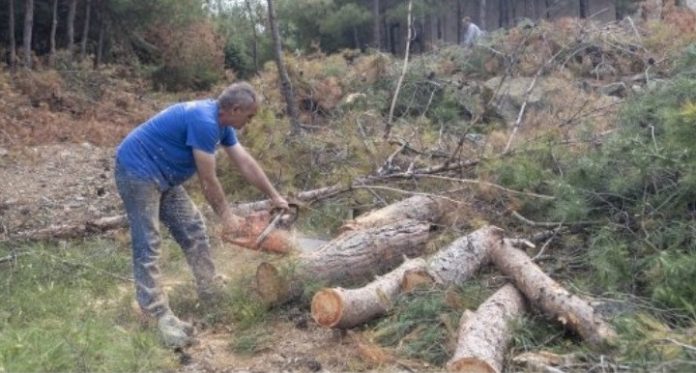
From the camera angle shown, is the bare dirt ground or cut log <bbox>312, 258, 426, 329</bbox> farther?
cut log <bbox>312, 258, 426, 329</bbox>

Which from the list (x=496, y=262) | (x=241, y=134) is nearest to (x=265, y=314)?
(x=496, y=262)

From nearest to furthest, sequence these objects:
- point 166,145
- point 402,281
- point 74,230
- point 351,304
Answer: point 351,304 → point 166,145 → point 402,281 → point 74,230

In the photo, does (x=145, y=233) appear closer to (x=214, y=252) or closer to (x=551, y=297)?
(x=214, y=252)

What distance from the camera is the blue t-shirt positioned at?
16.4 feet

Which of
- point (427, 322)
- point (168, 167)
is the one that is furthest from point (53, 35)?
point (427, 322)

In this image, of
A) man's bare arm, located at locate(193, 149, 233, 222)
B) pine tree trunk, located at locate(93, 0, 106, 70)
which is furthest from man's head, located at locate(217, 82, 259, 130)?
pine tree trunk, located at locate(93, 0, 106, 70)

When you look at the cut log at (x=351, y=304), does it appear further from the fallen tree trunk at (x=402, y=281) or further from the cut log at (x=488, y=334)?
the cut log at (x=488, y=334)

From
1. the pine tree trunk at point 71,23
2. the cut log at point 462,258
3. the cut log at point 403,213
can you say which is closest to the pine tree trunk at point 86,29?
the pine tree trunk at point 71,23

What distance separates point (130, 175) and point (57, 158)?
21.7 feet

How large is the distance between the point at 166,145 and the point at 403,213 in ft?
6.98

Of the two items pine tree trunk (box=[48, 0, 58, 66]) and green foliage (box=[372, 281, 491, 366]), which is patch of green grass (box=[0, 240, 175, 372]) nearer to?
green foliage (box=[372, 281, 491, 366])

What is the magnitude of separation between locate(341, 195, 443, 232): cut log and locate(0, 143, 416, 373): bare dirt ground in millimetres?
777

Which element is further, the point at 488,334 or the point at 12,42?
the point at 12,42

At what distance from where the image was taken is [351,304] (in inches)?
189
